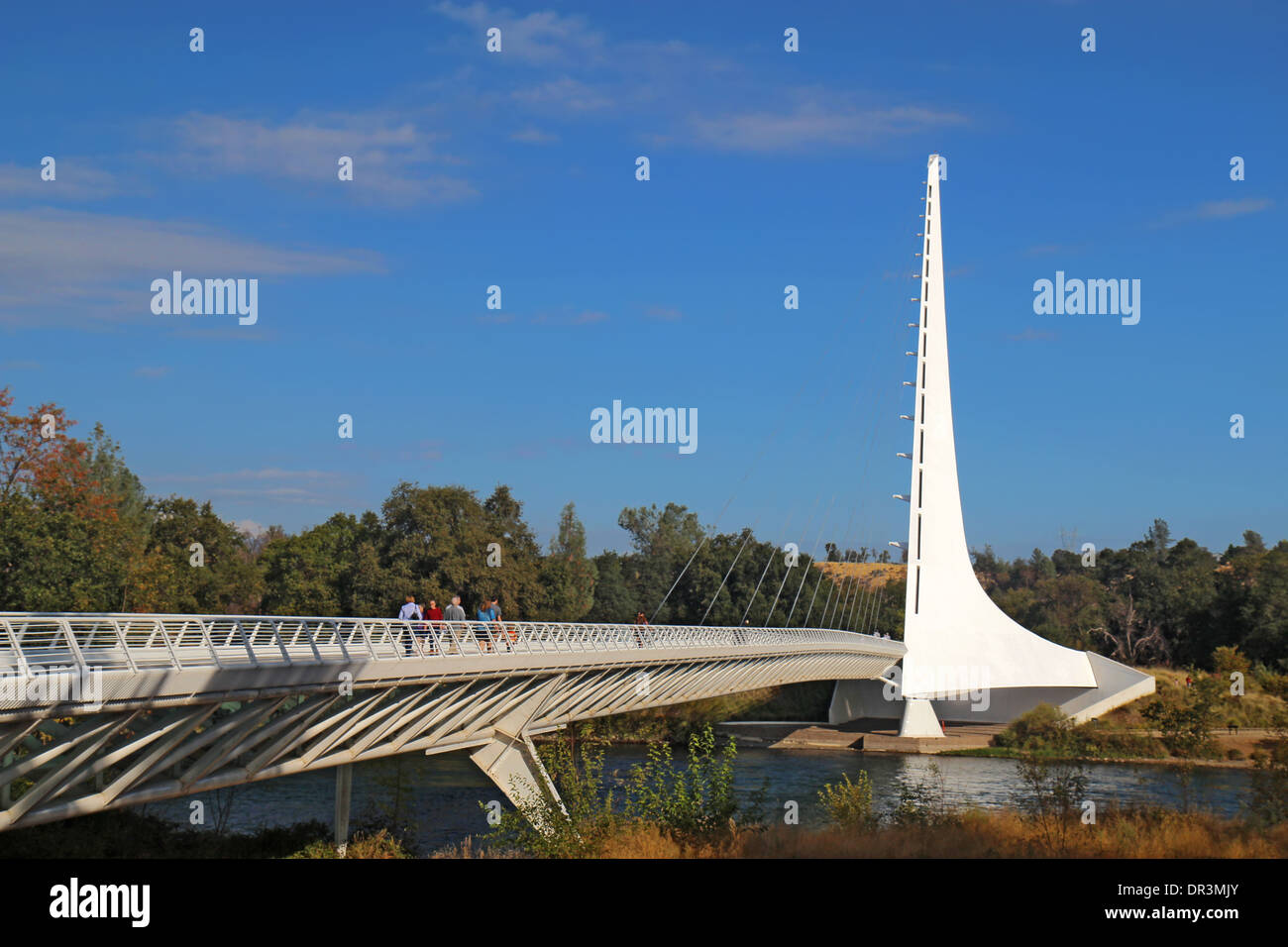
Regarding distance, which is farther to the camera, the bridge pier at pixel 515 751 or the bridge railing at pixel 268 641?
the bridge pier at pixel 515 751

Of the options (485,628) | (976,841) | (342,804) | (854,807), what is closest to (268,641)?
(342,804)

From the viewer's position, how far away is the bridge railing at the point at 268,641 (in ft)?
39.5

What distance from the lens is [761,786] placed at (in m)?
35.6

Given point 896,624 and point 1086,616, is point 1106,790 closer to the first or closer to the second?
point 896,624

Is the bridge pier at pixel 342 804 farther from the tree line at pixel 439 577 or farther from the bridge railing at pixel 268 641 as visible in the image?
the tree line at pixel 439 577

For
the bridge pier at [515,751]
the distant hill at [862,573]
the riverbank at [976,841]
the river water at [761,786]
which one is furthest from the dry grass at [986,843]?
the distant hill at [862,573]

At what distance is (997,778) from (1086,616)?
38866 millimetres

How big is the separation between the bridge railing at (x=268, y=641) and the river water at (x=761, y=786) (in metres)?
4.57

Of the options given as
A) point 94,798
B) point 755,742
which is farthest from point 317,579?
point 94,798

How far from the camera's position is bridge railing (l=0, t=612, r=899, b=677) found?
1203 cm

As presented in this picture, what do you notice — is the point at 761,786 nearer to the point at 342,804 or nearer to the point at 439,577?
the point at 342,804

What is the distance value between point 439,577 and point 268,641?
2990cm

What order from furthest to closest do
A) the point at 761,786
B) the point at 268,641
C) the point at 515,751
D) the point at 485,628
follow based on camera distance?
the point at 761,786 < the point at 515,751 < the point at 268,641 < the point at 485,628

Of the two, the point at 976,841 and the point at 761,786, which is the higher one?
the point at 976,841
